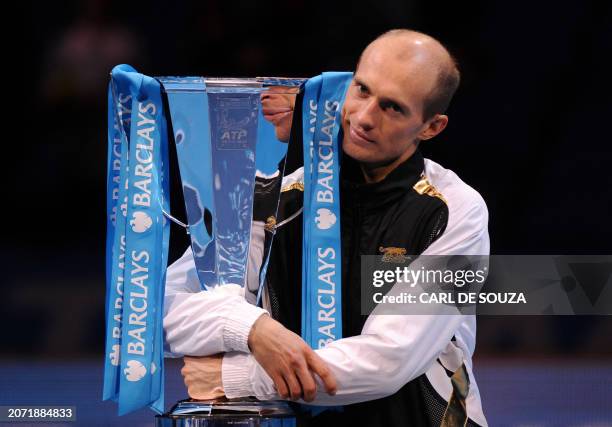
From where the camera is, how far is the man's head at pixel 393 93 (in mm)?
2209

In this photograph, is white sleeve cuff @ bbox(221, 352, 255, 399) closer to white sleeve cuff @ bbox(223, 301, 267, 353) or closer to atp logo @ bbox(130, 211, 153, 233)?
white sleeve cuff @ bbox(223, 301, 267, 353)

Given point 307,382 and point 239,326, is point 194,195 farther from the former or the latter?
point 307,382

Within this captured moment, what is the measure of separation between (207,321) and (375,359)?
1.11 feet

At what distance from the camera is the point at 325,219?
221 cm

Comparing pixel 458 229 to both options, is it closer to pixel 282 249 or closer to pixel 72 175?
pixel 282 249

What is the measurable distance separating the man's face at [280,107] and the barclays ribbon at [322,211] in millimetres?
32

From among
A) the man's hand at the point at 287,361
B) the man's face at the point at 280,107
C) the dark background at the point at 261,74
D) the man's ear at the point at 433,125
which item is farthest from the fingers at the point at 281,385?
the dark background at the point at 261,74

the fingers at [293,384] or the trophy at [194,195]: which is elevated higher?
the trophy at [194,195]

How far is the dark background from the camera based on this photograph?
4672 mm

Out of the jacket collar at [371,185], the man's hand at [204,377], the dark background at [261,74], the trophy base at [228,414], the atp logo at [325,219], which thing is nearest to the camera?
the trophy base at [228,414]

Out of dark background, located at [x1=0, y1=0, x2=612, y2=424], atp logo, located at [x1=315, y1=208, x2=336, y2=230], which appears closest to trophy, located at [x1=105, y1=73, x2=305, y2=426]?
atp logo, located at [x1=315, y1=208, x2=336, y2=230]

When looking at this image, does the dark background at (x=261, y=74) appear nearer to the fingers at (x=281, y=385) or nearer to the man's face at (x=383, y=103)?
the man's face at (x=383, y=103)

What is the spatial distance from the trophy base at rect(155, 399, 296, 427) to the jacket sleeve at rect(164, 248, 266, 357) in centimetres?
11

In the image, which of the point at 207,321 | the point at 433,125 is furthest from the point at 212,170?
the point at 433,125
